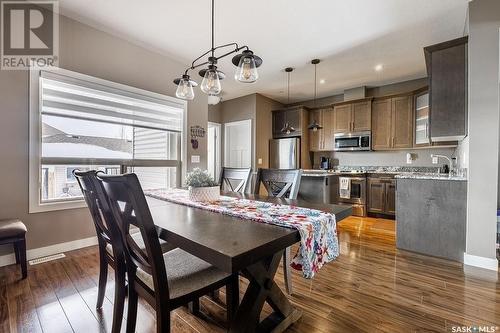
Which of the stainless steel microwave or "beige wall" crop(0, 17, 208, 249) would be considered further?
the stainless steel microwave

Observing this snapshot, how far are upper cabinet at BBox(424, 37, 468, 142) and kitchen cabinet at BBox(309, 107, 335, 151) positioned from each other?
2.69 metres

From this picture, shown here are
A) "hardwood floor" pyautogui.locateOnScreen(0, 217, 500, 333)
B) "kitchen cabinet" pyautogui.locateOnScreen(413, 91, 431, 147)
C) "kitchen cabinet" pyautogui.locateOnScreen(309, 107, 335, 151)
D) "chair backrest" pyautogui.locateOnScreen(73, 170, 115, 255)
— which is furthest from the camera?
"kitchen cabinet" pyautogui.locateOnScreen(309, 107, 335, 151)

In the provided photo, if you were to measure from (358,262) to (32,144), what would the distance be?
3590 mm

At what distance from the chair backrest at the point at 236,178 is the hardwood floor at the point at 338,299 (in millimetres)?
900

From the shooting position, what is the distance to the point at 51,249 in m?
2.53

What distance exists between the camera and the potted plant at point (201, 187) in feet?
5.45

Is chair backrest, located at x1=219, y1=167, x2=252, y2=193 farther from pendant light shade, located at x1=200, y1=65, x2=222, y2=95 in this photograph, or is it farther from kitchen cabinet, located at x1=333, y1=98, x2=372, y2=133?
kitchen cabinet, located at x1=333, y1=98, x2=372, y2=133

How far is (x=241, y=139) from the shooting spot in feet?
18.3

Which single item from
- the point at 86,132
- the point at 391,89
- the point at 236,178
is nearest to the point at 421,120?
the point at 391,89

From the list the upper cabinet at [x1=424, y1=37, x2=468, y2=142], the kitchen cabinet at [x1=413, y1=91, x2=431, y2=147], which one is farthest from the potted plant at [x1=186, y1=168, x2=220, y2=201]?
the kitchen cabinet at [x1=413, y1=91, x2=431, y2=147]

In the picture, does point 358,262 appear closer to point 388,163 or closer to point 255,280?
point 255,280

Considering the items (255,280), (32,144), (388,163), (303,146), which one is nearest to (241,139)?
(303,146)

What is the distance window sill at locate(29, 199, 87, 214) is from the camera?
95.3 inches

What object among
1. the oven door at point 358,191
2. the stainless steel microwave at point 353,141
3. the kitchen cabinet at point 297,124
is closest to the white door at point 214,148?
the kitchen cabinet at point 297,124
